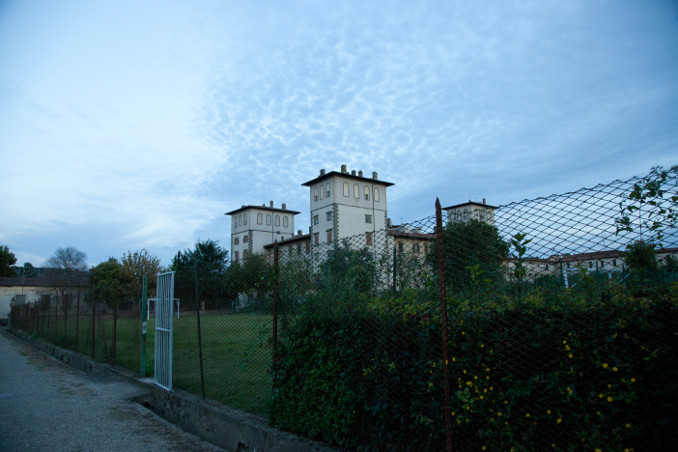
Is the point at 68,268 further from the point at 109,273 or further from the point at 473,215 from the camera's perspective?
the point at 473,215

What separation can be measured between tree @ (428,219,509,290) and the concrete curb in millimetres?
2081

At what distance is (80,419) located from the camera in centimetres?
664

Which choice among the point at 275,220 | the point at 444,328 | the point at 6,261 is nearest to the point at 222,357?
the point at 444,328

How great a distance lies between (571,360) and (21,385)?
11.4 m

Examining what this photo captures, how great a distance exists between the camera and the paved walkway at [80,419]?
17.9 ft

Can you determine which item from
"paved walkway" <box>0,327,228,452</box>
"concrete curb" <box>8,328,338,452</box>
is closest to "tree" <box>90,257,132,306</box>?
"paved walkway" <box>0,327,228,452</box>

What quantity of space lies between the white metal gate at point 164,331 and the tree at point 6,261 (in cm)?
7240

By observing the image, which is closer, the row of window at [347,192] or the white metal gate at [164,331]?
the white metal gate at [164,331]

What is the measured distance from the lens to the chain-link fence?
2381 mm

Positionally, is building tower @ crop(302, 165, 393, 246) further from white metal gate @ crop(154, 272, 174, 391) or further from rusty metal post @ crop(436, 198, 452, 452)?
rusty metal post @ crop(436, 198, 452, 452)

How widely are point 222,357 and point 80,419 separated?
4.13 m

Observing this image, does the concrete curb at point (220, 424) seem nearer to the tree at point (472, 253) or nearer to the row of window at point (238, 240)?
the tree at point (472, 253)

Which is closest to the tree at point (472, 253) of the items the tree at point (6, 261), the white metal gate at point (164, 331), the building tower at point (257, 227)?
the white metal gate at point (164, 331)

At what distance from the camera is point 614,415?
7.84ft
